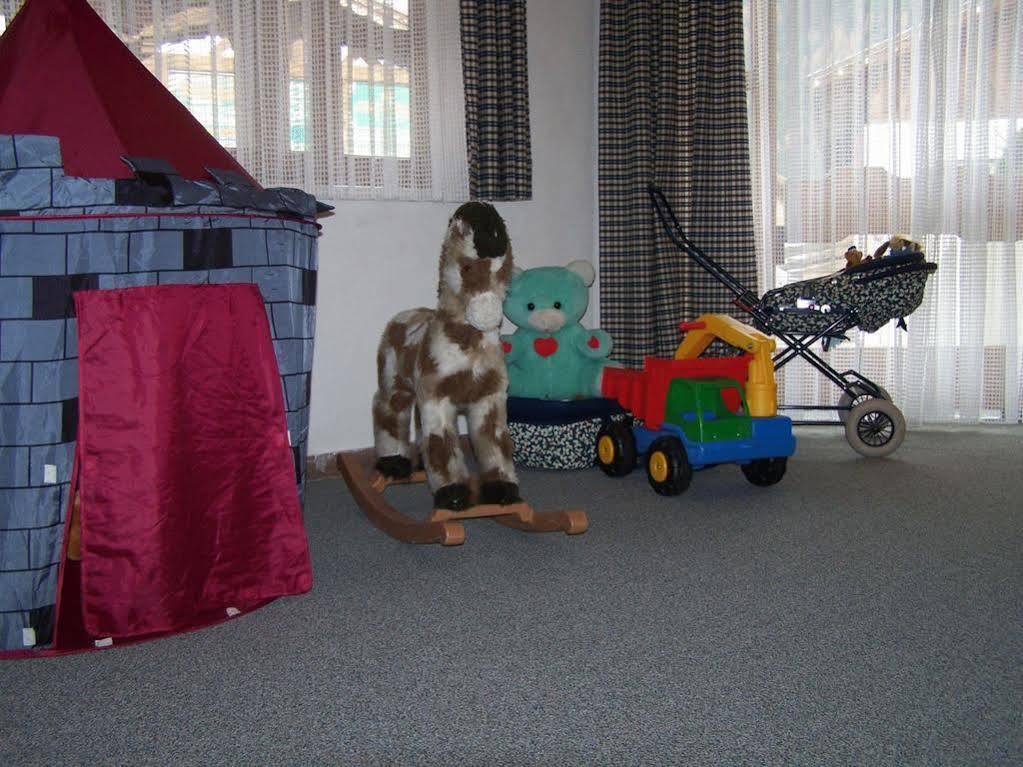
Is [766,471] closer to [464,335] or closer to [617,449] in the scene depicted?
[617,449]

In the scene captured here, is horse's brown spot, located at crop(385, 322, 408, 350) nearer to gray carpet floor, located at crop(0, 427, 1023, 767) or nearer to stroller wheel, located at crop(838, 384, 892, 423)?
gray carpet floor, located at crop(0, 427, 1023, 767)

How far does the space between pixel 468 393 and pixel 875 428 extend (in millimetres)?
1446

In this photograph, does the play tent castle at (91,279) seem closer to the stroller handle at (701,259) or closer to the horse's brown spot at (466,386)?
the horse's brown spot at (466,386)

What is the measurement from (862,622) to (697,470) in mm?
1154

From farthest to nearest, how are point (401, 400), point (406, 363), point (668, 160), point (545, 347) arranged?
point (668, 160), point (545, 347), point (401, 400), point (406, 363)

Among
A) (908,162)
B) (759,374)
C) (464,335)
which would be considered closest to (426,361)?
(464,335)

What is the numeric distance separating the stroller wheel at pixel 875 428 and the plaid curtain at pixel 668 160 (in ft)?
1.97

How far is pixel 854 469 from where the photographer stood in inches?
98.2

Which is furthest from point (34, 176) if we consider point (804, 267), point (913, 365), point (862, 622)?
point (913, 365)

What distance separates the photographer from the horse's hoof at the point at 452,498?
1804 millimetres

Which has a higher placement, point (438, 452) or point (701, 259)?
point (701, 259)

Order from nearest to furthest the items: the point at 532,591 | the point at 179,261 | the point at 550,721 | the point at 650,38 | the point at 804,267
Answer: the point at 550,721 < the point at 179,261 < the point at 532,591 < the point at 650,38 < the point at 804,267

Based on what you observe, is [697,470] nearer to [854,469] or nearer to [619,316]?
[854,469]

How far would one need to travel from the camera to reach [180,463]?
1355 millimetres
